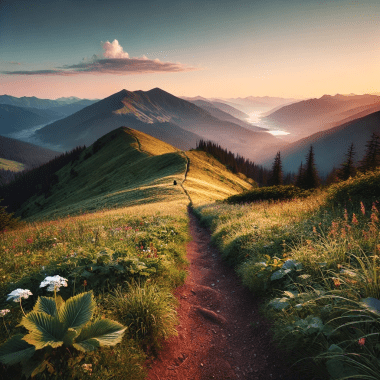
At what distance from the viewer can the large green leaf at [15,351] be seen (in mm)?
2468

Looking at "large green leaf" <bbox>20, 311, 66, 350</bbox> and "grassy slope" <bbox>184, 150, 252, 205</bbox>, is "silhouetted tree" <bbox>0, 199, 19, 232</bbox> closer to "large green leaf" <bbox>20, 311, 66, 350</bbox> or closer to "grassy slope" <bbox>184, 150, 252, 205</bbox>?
"grassy slope" <bbox>184, 150, 252, 205</bbox>

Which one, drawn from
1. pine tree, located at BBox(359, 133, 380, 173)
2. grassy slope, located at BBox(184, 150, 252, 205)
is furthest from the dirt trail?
pine tree, located at BBox(359, 133, 380, 173)

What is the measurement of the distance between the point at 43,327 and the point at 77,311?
0.42m

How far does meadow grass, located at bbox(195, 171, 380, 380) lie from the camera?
288 centimetres

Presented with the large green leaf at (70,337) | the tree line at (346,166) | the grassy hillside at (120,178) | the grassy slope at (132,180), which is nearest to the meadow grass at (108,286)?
the large green leaf at (70,337)

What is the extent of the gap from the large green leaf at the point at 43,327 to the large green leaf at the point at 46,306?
0.26m

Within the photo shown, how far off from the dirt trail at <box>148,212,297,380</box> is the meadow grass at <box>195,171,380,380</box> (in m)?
0.53

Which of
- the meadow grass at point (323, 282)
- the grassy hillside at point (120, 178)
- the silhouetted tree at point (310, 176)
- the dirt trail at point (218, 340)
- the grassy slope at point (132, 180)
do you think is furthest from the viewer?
the silhouetted tree at point (310, 176)

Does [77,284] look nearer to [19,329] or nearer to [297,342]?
[19,329]

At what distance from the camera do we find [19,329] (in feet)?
11.4

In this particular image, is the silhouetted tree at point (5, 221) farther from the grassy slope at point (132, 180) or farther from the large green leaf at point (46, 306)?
the large green leaf at point (46, 306)

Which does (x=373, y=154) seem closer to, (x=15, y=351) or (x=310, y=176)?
(x=310, y=176)

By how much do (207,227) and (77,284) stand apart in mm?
11582

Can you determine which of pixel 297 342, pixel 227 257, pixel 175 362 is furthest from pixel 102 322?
pixel 227 257
